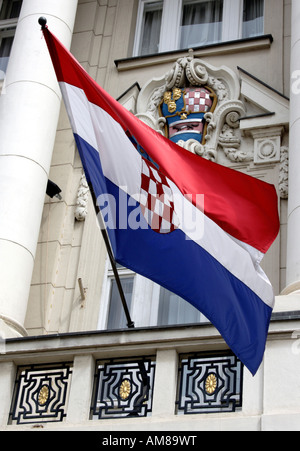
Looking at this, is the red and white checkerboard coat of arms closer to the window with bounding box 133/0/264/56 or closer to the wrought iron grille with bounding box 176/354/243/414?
the wrought iron grille with bounding box 176/354/243/414

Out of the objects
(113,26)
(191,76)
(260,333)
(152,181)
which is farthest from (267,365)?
(113,26)

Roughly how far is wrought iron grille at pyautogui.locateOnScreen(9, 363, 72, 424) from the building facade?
0.07ft

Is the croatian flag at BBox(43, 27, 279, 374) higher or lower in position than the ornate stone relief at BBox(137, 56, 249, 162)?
lower

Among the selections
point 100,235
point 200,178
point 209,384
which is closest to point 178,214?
point 200,178

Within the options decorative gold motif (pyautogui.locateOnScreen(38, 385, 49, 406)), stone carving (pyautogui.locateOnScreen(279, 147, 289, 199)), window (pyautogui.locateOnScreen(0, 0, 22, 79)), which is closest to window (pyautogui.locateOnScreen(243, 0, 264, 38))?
stone carving (pyautogui.locateOnScreen(279, 147, 289, 199))

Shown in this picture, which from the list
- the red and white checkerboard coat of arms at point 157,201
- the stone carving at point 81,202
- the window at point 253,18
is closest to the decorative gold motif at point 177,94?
the window at point 253,18

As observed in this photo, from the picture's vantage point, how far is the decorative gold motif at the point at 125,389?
1049cm

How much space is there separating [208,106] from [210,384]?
522cm

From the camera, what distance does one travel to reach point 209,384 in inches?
404

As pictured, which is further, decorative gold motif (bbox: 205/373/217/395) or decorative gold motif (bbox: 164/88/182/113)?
decorative gold motif (bbox: 164/88/182/113)

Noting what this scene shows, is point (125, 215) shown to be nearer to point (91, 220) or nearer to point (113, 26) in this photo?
point (91, 220)

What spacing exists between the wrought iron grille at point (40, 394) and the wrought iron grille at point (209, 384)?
1288 mm

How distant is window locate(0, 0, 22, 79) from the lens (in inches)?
667
